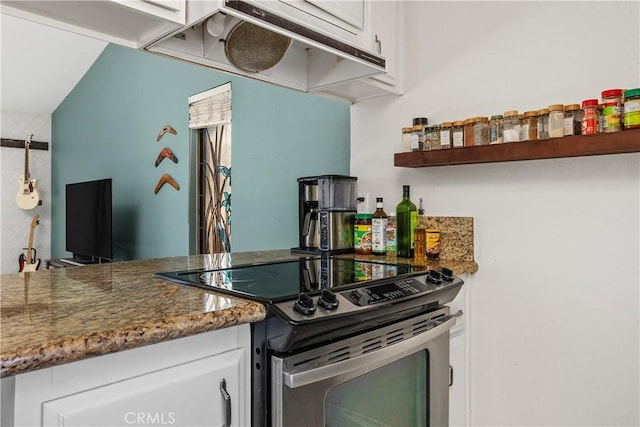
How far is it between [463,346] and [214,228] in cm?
226

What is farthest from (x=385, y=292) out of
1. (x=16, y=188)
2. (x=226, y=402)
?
Answer: (x=16, y=188)

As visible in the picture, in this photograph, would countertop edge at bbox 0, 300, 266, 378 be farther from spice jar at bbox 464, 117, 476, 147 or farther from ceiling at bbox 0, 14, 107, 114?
ceiling at bbox 0, 14, 107, 114

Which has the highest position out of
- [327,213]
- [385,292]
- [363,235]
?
[327,213]

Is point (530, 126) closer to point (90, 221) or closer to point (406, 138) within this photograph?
point (406, 138)

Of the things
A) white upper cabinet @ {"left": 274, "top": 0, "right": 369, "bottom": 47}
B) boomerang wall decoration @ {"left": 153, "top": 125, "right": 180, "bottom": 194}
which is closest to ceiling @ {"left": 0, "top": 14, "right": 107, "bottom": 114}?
boomerang wall decoration @ {"left": 153, "top": 125, "right": 180, "bottom": 194}

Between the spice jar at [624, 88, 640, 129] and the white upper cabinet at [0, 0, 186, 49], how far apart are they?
51.3 inches

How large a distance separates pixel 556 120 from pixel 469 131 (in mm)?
307

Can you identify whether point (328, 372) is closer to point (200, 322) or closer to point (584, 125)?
point (200, 322)

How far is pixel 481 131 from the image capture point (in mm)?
1575

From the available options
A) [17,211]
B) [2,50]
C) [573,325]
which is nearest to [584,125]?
[573,325]

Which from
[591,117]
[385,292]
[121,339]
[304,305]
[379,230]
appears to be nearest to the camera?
[121,339]

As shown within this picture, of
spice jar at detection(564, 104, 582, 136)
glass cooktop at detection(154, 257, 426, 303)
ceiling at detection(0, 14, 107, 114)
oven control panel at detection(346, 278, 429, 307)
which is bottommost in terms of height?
oven control panel at detection(346, 278, 429, 307)

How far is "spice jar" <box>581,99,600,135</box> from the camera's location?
1296mm

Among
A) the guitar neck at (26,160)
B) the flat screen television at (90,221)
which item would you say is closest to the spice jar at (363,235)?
the flat screen television at (90,221)
